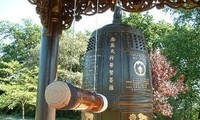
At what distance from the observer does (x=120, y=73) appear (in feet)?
6.11

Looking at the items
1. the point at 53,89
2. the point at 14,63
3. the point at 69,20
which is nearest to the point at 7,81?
the point at 14,63

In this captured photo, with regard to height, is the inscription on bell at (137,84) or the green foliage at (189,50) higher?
the green foliage at (189,50)

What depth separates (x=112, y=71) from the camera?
1872 mm

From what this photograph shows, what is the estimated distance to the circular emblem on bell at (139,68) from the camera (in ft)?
6.28

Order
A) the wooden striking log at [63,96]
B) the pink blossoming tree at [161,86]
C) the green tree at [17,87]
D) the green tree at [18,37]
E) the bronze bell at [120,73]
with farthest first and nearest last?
the green tree at [18,37] < the green tree at [17,87] < the pink blossoming tree at [161,86] < the bronze bell at [120,73] < the wooden striking log at [63,96]

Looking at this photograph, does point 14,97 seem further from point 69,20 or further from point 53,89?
point 53,89

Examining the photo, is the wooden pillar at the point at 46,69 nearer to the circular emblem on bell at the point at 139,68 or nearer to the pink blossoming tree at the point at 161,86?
the circular emblem on bell at the point at 139,68

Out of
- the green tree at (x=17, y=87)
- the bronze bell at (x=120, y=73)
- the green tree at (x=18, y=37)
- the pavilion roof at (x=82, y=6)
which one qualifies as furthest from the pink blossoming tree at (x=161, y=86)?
the green tree at (x=18, y=37)

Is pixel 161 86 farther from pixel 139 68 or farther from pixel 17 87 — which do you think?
pixel 139 68

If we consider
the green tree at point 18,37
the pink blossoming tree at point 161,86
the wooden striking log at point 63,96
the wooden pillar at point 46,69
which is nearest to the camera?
the wooden striking log at point 63,96

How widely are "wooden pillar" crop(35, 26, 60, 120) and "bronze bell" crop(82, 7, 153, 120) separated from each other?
0.28m

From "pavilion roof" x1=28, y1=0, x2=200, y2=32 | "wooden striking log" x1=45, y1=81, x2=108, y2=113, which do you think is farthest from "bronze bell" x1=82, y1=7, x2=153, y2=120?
"wooden striking log" x1=45, y1=81, x2=108, y2=113

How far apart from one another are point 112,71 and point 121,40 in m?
0.23

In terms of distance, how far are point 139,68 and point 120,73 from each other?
152 millimetres
